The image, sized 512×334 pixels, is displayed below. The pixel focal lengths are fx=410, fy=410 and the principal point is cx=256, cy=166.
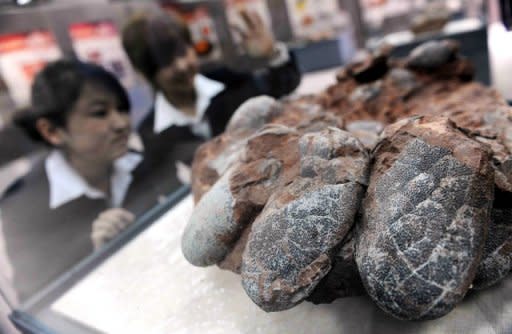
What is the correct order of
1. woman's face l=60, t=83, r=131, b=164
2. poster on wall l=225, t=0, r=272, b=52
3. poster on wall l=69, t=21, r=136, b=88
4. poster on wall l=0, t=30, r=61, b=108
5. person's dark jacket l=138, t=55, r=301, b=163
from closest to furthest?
poster on wall l=0, t=30, r=61, b=108
woman's face l=60, t=83, r=131, b=164
poster on wall l=69, t=21, r=136, b=88
person's dark jacket l=138, t=55, r=301, b=163
poster on wall l=225, t=0, r=272, b=52

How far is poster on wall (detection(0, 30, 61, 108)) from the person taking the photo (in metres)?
1.71

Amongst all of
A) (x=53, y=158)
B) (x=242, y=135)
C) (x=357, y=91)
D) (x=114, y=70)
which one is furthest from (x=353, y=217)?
(x=114, y=70)

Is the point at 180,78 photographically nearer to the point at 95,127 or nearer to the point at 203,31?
the point at 203,31

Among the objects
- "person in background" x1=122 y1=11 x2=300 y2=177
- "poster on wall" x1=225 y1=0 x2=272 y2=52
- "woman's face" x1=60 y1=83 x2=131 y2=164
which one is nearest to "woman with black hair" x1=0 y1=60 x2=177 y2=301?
"woman's face" x1=60 y1=83 x2=131 y2=164

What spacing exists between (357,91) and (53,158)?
1459mm

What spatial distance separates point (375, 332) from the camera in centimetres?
92

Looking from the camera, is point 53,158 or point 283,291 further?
point 53,158

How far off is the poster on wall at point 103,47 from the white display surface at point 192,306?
909 mm

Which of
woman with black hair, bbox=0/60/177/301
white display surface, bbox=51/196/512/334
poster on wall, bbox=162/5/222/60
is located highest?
poster on wall, bbox=162/5/222/60

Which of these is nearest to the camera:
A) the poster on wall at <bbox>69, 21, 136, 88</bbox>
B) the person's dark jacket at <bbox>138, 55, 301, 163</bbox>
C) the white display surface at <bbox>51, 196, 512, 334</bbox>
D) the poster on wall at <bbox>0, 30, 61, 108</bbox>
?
the white display surface at <bbox>51, 196, 512, 334</bbox>

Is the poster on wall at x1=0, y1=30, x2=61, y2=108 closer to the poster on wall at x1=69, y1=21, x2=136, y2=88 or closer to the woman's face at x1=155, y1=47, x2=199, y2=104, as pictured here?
the poster on wall at x1=69, y1=21, x2=136, y2=88

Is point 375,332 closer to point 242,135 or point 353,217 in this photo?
point 353,217

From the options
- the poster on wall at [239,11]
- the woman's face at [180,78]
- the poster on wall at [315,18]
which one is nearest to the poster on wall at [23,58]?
the woman's face at [180,78]

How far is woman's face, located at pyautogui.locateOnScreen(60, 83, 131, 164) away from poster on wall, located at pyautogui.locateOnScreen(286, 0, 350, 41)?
50.6 inches
